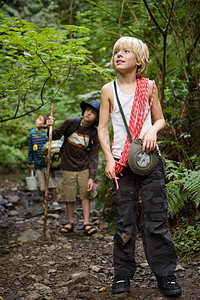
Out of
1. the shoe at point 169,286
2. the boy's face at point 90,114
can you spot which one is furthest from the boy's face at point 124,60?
the boy's face at point 90,114

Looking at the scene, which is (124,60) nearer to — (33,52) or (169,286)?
(33,52)

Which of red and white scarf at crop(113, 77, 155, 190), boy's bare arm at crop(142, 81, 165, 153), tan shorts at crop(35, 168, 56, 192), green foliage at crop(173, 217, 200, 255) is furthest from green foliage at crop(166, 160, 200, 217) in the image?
tan shorts at crop(35, 168, 56, 192)

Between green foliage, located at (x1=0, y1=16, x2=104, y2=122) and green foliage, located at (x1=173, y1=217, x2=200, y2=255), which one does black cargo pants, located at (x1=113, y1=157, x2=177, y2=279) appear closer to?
green foliage, located at (x1=173, y1=217, x2=200, y2=255)

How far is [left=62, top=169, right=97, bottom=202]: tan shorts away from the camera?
197 inches

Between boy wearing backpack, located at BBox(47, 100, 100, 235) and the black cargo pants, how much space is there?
227 centimetres

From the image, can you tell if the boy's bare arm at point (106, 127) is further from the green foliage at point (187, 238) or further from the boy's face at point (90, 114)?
the boy's face at point (90, 114)

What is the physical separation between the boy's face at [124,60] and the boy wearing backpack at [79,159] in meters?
2.19

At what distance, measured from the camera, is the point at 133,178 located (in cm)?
261

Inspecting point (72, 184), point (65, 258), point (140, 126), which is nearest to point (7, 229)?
point (72, 184)

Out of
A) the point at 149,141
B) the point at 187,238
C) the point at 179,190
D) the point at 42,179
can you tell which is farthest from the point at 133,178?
the point at 42,179

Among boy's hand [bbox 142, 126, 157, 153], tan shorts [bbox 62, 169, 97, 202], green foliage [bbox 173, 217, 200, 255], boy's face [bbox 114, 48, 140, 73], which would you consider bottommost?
green foliage [bbox 173, 217, 200, 255]

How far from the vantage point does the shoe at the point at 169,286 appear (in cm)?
238

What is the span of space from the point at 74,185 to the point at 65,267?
5.57 feet

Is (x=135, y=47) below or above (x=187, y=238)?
above
